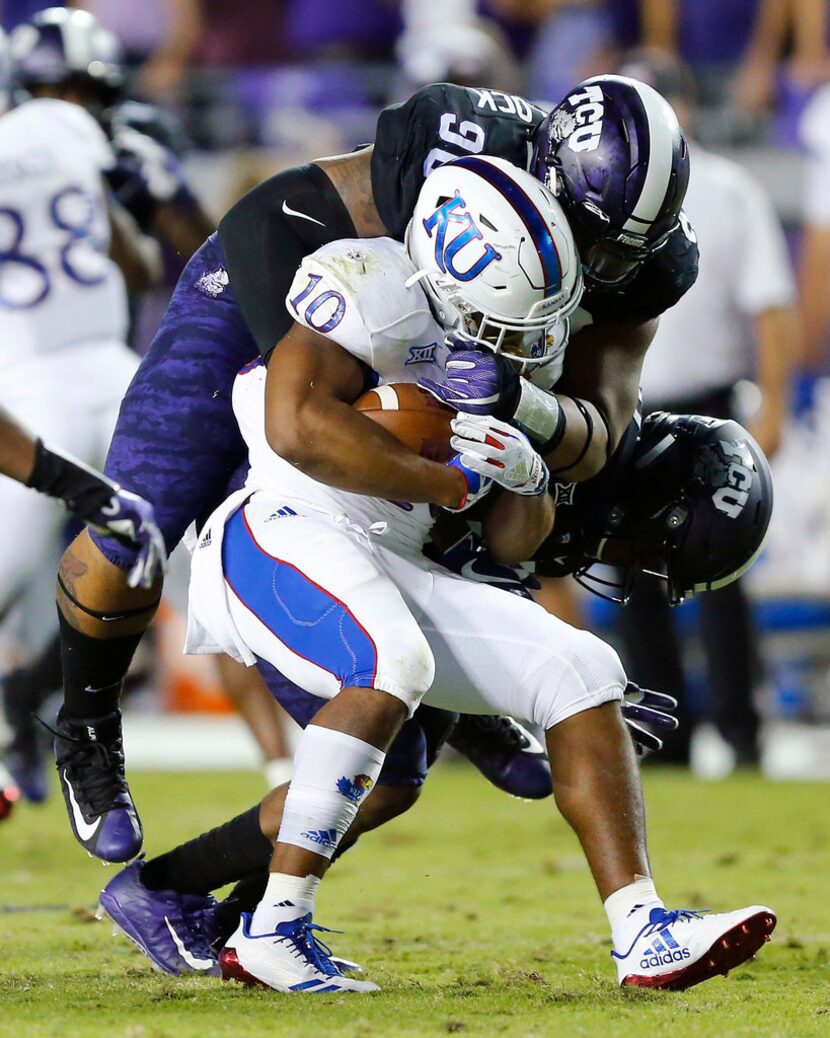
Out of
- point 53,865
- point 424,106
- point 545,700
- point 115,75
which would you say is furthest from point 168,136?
point 545,700

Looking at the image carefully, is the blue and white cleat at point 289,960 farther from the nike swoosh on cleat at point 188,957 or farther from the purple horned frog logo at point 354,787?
the nike swoosh on cleat at point 188,957

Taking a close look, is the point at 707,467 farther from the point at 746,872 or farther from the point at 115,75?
the point at 115,75

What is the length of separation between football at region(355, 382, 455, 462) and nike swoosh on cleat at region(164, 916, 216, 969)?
97 cm

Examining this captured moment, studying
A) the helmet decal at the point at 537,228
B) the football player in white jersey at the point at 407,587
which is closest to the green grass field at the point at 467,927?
the football player in white jersey at the point at 407,587

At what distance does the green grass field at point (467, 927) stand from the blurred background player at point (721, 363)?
0.45 m

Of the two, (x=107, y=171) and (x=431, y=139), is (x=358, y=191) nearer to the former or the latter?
(x=431, y=139)

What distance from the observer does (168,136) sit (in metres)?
6.26

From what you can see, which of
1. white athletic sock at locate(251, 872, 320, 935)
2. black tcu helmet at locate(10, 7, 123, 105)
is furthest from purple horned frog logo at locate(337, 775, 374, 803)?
black tcu helmet at locate(10, 7, 123, 105)

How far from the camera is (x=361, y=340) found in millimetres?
2904

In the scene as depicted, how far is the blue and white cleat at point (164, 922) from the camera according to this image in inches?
124

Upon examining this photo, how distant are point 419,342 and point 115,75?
2.96 m

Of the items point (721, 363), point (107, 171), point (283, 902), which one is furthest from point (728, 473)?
point (721, 363)

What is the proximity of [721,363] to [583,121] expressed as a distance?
376cm

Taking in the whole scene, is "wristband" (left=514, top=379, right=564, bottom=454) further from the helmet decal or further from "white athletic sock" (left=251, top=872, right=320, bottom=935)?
"white athletic sock" (left=251, top=872, right=320, bottom=935)
